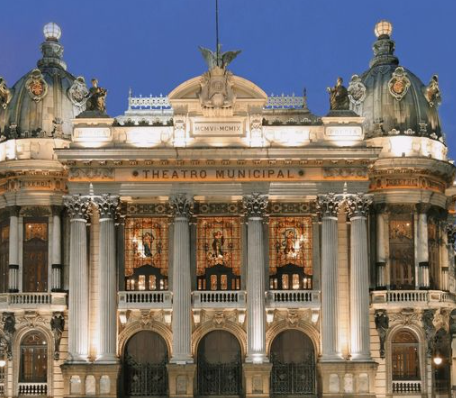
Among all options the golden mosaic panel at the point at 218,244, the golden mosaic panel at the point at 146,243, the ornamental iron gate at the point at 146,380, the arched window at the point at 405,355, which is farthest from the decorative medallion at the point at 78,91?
the arched window at the point at 405,355

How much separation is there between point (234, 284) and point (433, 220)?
476 inches

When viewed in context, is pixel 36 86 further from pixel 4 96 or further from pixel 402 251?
pixel 402 251

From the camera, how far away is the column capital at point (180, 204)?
67625 millimetres

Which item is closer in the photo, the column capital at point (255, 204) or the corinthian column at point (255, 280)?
the corinthian column at point (255, 280)

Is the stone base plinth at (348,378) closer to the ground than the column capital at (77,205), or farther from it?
closer to the ground

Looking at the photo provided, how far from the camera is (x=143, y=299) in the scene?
67.9 m

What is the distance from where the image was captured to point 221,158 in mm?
67500

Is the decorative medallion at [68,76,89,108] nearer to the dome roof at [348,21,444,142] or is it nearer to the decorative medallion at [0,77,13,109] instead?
the decorative medallion at [0,77,13,109]

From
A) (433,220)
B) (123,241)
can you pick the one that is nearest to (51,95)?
(123,241)

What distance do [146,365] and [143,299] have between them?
3.66 meters

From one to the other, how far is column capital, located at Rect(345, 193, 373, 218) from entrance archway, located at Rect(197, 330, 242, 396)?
376 inches

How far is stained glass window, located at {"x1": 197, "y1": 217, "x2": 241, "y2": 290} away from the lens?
226ft

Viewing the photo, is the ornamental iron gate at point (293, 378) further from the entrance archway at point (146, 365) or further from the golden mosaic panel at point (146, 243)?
the golden mosaic panel at point (146, 243)

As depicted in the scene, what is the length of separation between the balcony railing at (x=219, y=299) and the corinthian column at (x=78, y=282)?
19.5 feet
